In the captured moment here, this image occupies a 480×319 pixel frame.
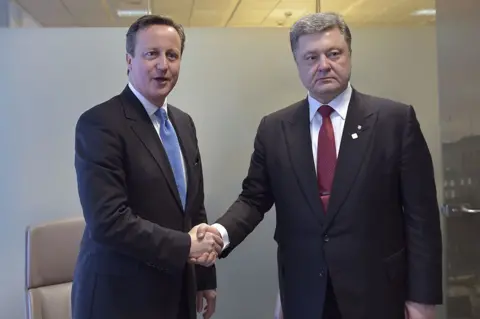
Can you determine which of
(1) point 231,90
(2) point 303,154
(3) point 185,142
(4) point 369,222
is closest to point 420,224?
(4) point 369,222

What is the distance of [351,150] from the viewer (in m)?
1.55

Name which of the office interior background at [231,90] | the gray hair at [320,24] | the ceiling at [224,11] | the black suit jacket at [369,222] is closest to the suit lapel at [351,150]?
the black suit jacket at [369,222]

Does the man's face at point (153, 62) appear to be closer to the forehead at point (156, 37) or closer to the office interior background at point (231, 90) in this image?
the forehead at point (156, 37)

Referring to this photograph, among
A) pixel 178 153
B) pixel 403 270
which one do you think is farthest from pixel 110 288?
pixel 403 270

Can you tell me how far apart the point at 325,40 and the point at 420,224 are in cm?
68

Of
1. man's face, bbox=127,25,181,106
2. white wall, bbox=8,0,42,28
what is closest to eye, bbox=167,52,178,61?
man's face, bbox=127,25,181,106

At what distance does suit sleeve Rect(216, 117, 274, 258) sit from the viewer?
1793mm

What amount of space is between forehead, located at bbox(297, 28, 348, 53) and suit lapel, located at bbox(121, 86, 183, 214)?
0.60 meters

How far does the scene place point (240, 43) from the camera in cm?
255

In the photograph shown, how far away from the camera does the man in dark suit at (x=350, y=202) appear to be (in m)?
1.53

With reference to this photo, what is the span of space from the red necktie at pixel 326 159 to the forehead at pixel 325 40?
254 millimetres

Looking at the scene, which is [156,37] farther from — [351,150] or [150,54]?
[351,150]

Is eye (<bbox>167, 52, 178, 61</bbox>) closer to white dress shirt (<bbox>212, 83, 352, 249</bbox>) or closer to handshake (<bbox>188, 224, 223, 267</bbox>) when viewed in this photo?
white dress shirt (<bbox>212, 83, 352, 249</bbox>)

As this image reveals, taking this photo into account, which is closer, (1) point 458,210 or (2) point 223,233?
(2) point 223,233
